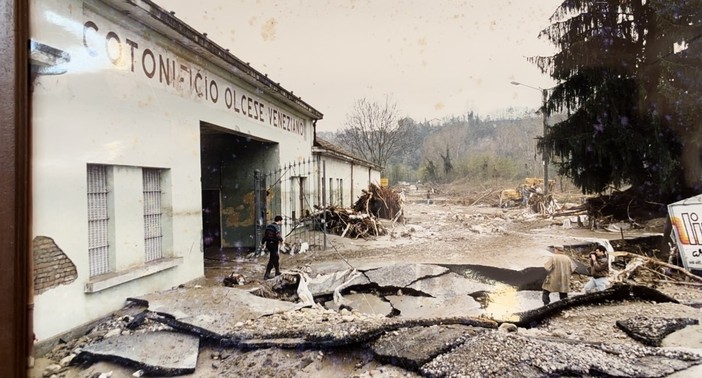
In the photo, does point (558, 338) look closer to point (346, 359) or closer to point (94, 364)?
point (346, 359)

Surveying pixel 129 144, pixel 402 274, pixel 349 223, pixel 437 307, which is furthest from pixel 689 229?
pixel 129 144

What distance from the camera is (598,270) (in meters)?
1.40

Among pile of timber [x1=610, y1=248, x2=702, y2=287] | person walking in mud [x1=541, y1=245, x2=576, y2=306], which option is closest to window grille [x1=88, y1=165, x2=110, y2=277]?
person walking in mud [x1=541, y1=245, x2=576, y2=306]

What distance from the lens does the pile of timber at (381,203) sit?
1.71 m

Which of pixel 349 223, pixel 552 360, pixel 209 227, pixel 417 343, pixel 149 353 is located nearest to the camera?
pixel 552 360

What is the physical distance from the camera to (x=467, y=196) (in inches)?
61.9

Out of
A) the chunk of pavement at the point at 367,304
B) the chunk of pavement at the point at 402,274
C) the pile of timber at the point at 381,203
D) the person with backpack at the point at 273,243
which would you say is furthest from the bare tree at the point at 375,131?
the person with backpack at the point at 273,243

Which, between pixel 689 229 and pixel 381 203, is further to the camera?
pixel 381 203

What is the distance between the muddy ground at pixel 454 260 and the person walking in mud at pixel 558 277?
31 millimetres

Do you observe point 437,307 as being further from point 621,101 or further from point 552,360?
point 621,101

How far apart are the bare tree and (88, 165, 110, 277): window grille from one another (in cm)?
105

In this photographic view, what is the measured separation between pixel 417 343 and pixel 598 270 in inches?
30.1

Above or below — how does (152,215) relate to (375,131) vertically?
below

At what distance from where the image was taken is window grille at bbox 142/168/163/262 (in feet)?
5.71
